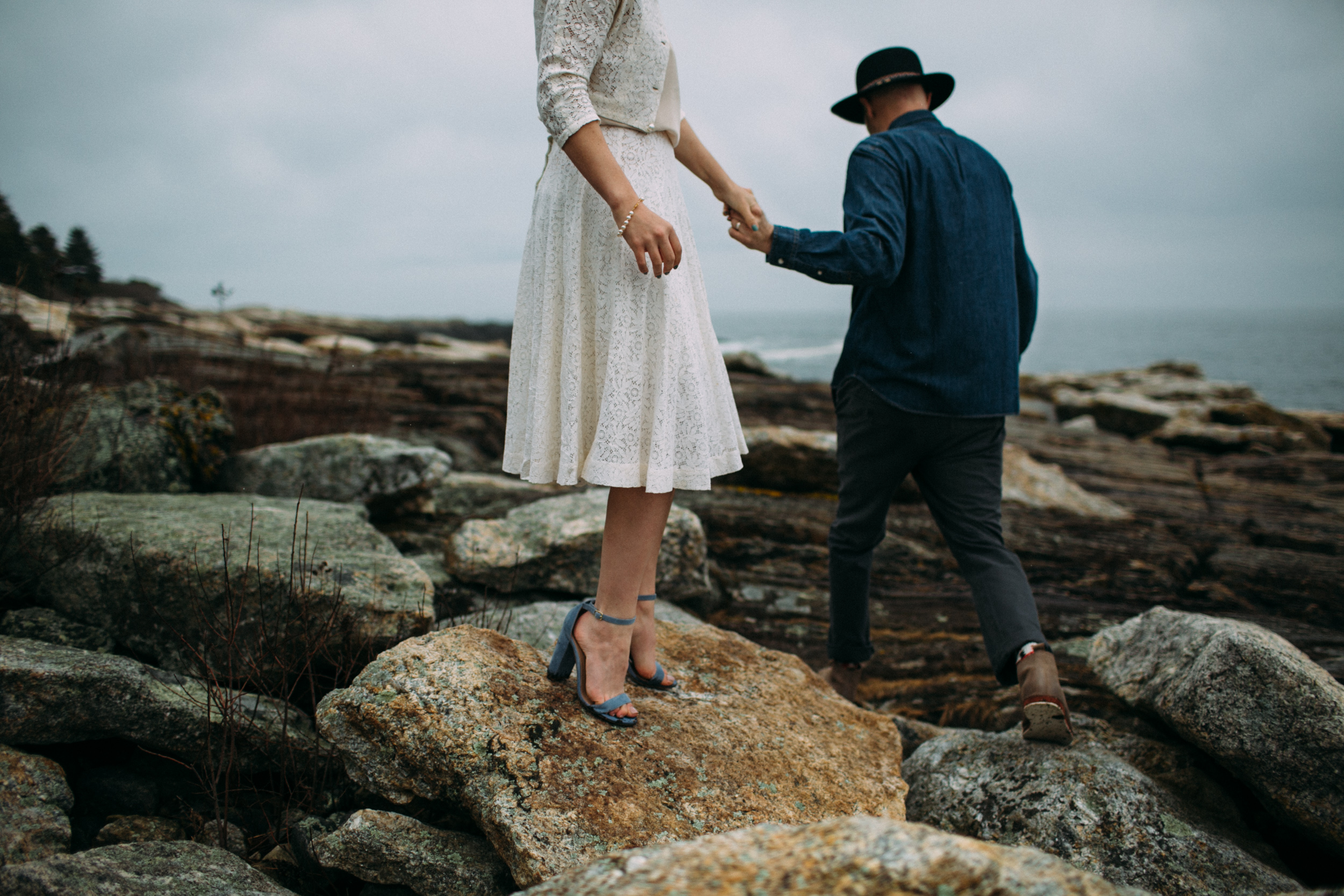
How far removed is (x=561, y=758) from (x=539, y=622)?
1.53m

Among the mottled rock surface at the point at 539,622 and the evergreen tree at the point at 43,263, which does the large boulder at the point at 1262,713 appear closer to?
the mottled rock surface at the point at 539,622

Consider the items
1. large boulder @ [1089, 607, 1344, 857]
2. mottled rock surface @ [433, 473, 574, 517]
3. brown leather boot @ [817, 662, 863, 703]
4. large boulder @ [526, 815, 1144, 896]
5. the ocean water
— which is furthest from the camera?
the ocean water

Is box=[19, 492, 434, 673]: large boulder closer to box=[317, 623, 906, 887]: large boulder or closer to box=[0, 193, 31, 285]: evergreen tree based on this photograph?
box=[317, 623, 906, 887]: large boulder

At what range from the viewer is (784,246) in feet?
8.99

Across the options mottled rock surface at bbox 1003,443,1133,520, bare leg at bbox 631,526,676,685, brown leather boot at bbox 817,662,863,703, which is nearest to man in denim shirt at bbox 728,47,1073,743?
brown leather boot at bbox 817,662,863,703

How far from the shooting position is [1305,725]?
8.39 feet

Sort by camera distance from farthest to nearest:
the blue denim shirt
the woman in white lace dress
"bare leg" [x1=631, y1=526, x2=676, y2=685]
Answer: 1. the blue denim shirt
2. "bare leg" [x1=631, y1=526, x2=676, y2=685]
3. the woman in white lace dress

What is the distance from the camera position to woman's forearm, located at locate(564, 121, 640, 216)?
2.15 meters

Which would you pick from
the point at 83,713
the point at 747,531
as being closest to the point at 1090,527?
the point at 747,531

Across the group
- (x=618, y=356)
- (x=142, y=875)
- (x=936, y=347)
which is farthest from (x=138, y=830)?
(x=936, y=347)

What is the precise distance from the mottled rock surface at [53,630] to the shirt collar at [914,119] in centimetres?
393

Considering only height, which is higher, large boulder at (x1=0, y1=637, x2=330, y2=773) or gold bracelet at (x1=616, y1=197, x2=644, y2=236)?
gold bracelet at (x1=616, y1=197, x2=644, y2=236)

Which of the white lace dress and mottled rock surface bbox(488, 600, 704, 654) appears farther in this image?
mottled rock surface bbox(488, 600, 704, 654)

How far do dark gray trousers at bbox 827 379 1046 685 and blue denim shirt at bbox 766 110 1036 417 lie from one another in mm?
97
